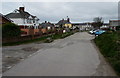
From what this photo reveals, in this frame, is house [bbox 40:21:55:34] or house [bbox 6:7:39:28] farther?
house [bbox 6:7:39:28]

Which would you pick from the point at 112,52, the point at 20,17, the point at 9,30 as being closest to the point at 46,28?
the point at 20,17

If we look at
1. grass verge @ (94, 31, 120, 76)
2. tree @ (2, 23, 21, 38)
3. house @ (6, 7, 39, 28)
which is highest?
house @ (6, 7, 39, 28)

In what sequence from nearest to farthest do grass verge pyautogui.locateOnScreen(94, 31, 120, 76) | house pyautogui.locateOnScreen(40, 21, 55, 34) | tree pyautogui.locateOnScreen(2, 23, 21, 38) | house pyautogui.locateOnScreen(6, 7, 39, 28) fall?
grass verge pyautogui.locateOnScreen(94, 31, 120, 76) → tree pyautogui.locateOnScreen(2, 23, 21, 38) → house pyautogui.locateOnScreen(40, 21, 55, 34) → house pyautogui.locateOnScreen(6, 7, 39, 28)

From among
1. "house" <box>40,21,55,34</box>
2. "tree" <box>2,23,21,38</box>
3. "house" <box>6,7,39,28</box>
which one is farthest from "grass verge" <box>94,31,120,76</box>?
"house" <box>6,7,39,28</box>

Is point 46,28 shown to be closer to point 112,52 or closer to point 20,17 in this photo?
point 20,17

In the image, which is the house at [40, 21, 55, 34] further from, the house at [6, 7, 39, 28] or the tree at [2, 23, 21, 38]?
the tree at [2, 23, 21, 38]

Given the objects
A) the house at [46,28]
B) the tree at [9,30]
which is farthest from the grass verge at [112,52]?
the house at [46,28]

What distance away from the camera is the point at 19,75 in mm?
Answer: 8633

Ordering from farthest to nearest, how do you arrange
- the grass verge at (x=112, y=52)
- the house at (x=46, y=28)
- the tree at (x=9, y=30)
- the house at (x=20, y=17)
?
the house at (x=20, y=17), the house at (x=46, y=28), the tree at (x=9, y=30), the grass verge at (x=112, y=52)

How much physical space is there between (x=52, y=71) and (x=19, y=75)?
159 centimetres

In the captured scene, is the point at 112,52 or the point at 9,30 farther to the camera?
the point at 9,30

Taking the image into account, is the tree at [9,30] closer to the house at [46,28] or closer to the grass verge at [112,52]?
the grass verge at [112,52]

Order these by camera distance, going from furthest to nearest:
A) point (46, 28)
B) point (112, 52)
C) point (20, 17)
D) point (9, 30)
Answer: point (20, 17) → point (46, 28) → point (9, 30) → point (112, 52)

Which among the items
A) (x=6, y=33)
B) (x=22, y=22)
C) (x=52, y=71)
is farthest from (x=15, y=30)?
(x=22, y=22)
